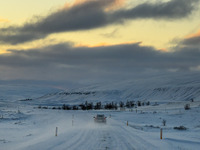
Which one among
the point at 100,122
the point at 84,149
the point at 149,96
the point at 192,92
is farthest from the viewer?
the point at 149,96

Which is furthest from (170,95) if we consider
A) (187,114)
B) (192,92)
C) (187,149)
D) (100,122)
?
(187,149)

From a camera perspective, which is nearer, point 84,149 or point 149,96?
point 84,149

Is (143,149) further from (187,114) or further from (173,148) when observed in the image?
(187,114)

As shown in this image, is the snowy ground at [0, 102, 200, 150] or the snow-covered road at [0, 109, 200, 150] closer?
the snow-covered road at [0, 109, 200, 150]

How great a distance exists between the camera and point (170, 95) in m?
189

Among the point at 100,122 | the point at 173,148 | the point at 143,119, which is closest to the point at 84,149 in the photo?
the point at 173,148

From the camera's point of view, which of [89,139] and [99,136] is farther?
[99,136]

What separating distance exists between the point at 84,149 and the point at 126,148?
251cm

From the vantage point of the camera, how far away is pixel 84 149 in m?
15.3

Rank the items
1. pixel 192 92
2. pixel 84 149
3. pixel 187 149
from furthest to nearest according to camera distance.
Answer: pixel 192 92, pixel 187 149, pixel 84 149

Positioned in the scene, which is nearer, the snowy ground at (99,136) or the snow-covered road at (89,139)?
the snow-covered road at (89,139)

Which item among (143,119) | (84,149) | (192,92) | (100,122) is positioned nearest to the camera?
(84,149)

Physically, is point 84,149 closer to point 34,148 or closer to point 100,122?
point 34,148

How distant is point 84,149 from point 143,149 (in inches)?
136
